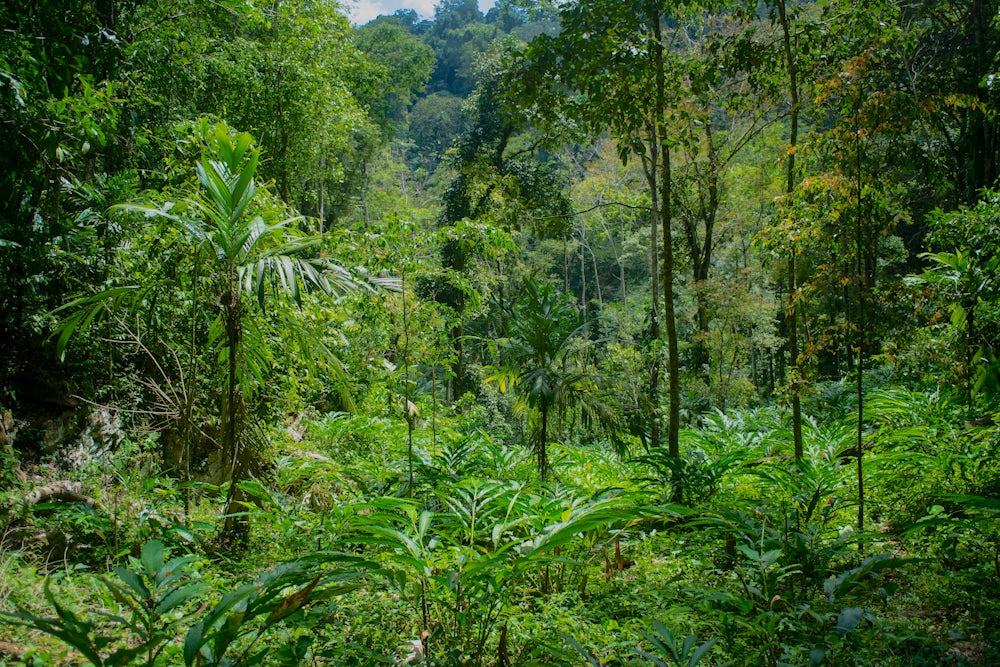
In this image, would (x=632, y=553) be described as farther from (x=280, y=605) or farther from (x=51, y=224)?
(x=51, y=224)

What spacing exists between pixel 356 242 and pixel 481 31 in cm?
3708

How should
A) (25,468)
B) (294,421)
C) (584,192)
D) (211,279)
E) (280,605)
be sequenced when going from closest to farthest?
(280,605) < (211,279) < (25,468) < (294,421) < (584,192)

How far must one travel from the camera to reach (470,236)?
15.8ft

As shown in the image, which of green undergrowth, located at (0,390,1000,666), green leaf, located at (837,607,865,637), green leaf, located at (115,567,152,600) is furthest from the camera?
green undergrowth, located at (0,390,1000,666)

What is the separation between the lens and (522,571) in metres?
2.47

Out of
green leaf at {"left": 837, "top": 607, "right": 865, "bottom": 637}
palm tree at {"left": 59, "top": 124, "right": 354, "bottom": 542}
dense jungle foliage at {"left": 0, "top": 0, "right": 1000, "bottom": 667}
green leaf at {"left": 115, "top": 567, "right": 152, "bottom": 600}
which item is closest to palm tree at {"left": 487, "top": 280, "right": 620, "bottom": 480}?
dense jungle foliage at {"left": 0, "top": 0, "right": 1000, "bottom": 667}

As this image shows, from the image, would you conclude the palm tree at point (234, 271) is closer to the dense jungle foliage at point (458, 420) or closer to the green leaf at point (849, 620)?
the dense jungle foliage at point (458, 420)

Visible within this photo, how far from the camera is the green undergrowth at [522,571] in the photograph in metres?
1.92

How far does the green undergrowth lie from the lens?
6.29 ft

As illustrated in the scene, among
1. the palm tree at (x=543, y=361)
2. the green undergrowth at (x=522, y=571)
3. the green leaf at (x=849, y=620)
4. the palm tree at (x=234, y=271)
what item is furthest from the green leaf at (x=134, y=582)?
the palm tree at (x=543, y=361)

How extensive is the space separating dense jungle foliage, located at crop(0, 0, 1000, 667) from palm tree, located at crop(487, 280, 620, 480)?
0.03m

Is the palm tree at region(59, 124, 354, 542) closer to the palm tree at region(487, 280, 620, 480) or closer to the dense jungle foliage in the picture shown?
the dense jungle foliage

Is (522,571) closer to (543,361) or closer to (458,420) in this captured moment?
(543,361)

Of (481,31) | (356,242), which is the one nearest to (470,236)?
(356,242)
